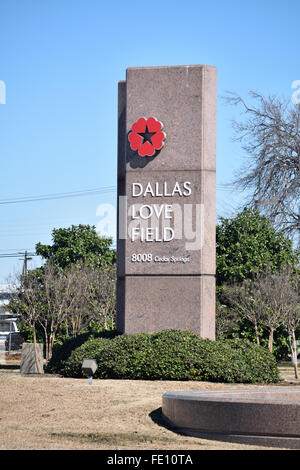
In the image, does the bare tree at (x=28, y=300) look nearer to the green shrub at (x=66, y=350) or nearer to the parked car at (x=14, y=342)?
the green shrub at (x=66, y=350)

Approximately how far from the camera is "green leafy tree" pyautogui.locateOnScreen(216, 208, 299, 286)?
92.5ft

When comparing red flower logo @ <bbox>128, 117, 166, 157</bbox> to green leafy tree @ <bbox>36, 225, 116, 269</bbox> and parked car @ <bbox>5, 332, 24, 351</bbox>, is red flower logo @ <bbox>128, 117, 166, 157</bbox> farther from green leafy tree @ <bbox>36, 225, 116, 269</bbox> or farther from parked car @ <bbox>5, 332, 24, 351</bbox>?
parked car @ <bbox>5, 332, 24, 351</bbox>

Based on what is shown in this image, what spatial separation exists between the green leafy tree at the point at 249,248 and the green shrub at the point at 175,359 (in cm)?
1122

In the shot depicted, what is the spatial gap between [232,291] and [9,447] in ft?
58.4

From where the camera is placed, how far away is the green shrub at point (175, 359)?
15484 millimetres

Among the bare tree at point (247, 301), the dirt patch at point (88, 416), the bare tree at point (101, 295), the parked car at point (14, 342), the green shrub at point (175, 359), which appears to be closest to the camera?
the dirt patch at point (88, 416)

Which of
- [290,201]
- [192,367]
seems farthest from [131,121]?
[290,201]

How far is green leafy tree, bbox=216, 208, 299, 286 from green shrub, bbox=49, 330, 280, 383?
11218 mm

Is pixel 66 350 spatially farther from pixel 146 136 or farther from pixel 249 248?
pixel 249 248

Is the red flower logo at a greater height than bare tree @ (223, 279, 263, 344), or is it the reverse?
the red flower logo

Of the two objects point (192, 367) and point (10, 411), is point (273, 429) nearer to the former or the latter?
point (10, 411)

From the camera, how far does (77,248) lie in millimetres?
39406

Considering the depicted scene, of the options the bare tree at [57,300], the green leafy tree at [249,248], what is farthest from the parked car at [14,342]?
the green leafy tree at [249,248]

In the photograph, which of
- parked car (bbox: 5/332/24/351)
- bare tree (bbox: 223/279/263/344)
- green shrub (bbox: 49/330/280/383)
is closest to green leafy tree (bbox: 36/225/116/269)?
parked car (bbox: 5/332/24/351)
